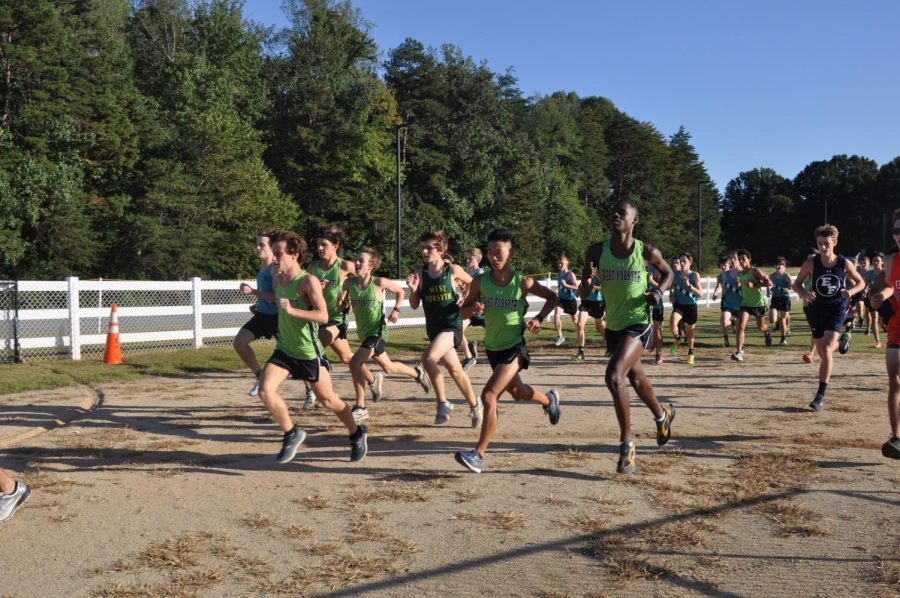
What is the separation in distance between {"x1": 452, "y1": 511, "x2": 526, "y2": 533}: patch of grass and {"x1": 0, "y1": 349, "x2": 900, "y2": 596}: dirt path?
0.02m

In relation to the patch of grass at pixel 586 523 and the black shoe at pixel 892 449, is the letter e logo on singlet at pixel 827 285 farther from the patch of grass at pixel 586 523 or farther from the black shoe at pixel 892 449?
the patch of grass at pixel 586 523

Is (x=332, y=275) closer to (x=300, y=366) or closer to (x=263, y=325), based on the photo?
(x=263, y=325)

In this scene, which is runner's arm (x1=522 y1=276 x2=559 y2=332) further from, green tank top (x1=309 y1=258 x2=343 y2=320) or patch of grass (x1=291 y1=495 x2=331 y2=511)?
green tank top (x1=309 y1=258 x2=343 y2=320)

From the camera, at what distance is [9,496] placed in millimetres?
5121

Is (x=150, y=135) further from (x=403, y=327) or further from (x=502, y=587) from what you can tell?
(x=502, y=587)

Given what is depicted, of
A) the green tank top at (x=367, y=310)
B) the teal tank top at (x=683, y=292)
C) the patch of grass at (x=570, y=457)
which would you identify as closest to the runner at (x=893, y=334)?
the patch of grass at (x=570, y=457)

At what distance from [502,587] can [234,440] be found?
4.48m

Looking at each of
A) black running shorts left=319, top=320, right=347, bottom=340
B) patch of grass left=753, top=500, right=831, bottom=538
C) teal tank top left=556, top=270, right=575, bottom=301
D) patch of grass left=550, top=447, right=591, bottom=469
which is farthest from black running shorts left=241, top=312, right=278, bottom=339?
teal tank top left=556, top=270, right=575, bottom=301

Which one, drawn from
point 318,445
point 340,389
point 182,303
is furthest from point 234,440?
point 182,303

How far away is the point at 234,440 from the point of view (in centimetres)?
775

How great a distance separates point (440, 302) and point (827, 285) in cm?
474

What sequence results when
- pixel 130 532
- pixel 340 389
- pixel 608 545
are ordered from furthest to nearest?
1. pixel 340 389
2. pixel 130 532
3. pixel 608 545

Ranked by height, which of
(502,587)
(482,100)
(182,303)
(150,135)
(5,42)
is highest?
(482,100)

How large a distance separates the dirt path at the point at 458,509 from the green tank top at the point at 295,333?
96 centimetres
